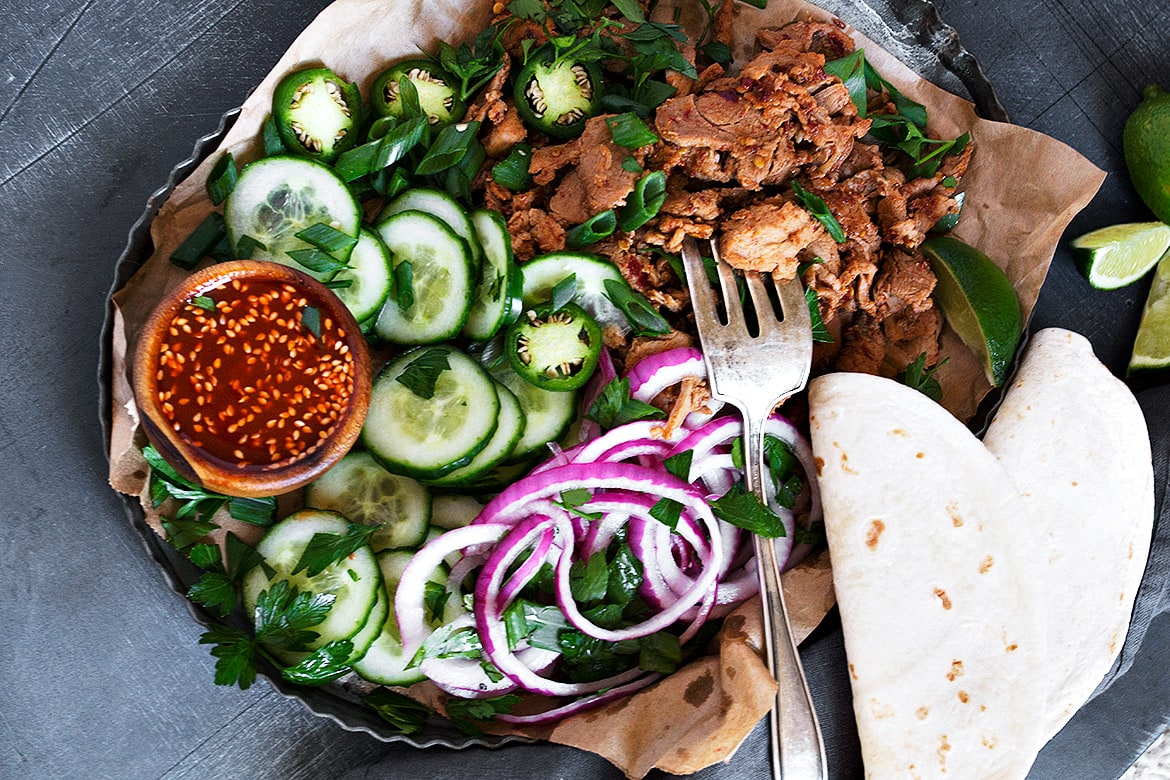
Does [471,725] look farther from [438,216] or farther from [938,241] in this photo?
[938,241]

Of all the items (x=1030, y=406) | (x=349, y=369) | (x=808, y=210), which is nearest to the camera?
(x=349, y=369)

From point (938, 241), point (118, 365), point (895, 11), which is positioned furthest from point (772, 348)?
point (118, 365)

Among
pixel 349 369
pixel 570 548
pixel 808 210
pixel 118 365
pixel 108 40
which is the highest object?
pixel 108 40

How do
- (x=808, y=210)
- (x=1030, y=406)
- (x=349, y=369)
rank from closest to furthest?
1. (x=349, y=369)
2. (x=808, y=210)
3. (x=1030, y=406)

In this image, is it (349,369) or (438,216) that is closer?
(349,369)

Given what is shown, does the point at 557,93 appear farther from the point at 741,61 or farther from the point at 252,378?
the point at 252,378

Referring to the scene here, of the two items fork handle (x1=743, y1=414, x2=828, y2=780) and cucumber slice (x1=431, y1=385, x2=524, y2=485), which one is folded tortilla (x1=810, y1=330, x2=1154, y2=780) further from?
cucumber slice (x1=431, y1=385, x2=524, y2=485)
